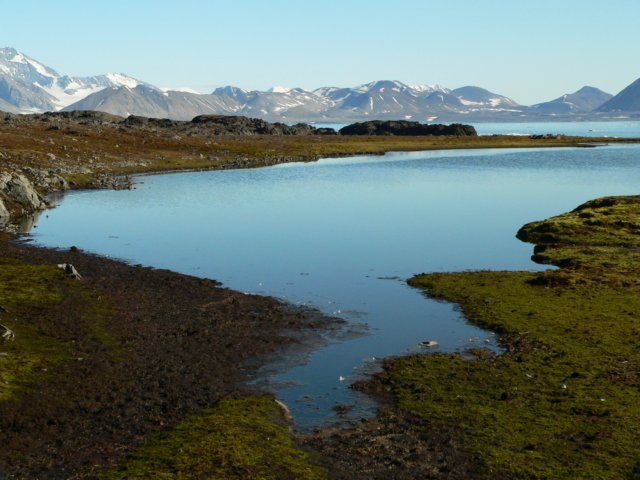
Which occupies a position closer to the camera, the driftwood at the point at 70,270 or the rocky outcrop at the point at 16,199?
the driftwood at the point at 70,270

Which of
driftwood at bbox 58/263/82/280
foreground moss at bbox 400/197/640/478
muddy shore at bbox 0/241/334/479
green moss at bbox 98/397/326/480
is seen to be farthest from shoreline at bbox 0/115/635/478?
driftwood at bbox 58/263/82/280

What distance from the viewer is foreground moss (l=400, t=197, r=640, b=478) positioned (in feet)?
78.3

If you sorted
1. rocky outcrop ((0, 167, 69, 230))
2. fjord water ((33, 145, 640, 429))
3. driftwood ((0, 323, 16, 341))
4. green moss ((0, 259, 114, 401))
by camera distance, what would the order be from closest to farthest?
1. green moss ((0, 259, 114, 401))
2. driftwood ((0, 323, 16, 341))
3. fjord water ((33, 145, 640, 429))
4. rocky outcrop ((0, 167, 69, 230))

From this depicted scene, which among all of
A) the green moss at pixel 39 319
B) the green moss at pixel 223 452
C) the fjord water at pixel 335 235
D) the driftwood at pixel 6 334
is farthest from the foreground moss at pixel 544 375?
the driftwood at pixel 6 334

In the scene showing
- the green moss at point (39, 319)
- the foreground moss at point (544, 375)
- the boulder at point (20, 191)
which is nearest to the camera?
the foreground moss at point (544, 375)

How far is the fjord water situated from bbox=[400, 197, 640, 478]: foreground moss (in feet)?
8.07

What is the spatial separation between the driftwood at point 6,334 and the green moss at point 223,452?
11.5 meters

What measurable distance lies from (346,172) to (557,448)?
117m

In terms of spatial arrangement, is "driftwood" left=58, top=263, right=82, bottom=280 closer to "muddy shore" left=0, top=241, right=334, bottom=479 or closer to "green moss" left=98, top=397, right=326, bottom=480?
"muddy shore" left=0, top=241, right=334, bottom=479

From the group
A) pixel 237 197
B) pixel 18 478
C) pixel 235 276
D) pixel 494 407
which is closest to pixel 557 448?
pixel 494 407

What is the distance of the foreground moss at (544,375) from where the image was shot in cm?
2388

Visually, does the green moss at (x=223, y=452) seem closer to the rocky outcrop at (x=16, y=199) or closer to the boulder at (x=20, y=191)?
the rocky outcrop at (x=16, y=199)

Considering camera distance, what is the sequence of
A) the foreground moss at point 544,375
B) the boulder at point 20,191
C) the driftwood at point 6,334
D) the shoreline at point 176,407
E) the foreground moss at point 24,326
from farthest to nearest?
the boulder at point 20,191 < the driftwood at point 6,334 < the foreground moss at point 24,326 < the foreground moss at point 544,375 < the shoreline at point 176,407

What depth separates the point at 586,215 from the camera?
233 ft
